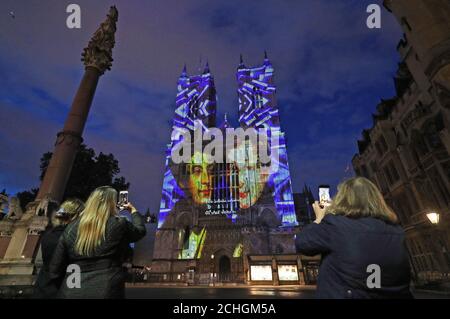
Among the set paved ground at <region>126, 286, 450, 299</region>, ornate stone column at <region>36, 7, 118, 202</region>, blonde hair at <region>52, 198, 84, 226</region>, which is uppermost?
ornate stone column at <region>36, 7, 118, 202</region>

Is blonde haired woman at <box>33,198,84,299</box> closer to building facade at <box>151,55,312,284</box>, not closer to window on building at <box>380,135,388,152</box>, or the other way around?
window on building at <box>380,135,388,152</box>

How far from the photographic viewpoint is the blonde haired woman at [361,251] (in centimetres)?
202

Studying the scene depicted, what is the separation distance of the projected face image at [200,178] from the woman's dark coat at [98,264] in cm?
4902

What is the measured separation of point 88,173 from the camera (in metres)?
29.5

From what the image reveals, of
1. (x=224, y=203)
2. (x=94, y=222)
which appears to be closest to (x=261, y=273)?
(x=224, y=203)

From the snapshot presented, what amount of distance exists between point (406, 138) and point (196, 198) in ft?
126

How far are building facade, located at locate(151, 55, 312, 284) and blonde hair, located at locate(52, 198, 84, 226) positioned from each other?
1454 inches

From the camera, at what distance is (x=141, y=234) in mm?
3182

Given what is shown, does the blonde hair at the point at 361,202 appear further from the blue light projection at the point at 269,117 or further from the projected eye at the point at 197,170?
the projected eye at the point at 197,170

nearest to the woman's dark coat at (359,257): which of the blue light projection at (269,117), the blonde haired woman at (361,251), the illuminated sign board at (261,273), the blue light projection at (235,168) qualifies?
the blonde haired woman at (361,251)

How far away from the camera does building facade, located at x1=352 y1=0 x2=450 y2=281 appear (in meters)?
15.9

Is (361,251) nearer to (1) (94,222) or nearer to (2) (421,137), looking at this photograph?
(1) (94,222)

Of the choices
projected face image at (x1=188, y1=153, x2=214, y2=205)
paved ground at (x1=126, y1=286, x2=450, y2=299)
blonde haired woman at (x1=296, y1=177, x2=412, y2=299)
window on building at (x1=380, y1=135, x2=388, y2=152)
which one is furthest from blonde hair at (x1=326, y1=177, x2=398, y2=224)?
projected face image at (x1=188, y1=153, x2=214, y2=205)

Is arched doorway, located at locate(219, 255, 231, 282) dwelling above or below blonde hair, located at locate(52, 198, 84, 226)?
above
